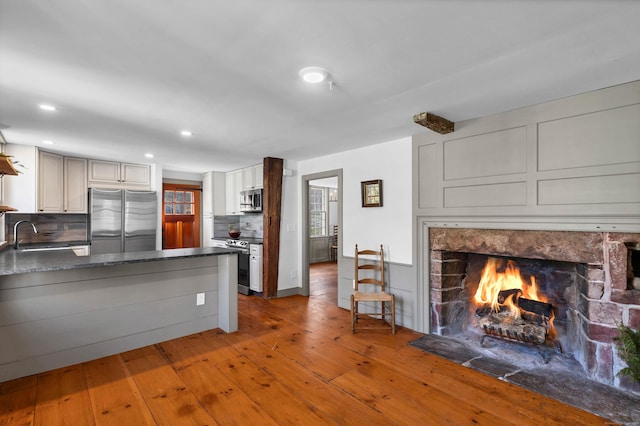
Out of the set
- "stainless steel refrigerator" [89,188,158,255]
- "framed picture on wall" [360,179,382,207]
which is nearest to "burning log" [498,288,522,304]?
Result: "framed picture on wall" [360,179,382,207]

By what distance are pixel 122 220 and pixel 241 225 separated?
88.1 inches

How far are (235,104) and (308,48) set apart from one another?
1156mm

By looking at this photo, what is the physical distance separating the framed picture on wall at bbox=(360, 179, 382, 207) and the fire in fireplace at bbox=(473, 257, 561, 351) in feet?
4.81

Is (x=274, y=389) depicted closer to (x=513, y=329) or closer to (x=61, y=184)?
(x=513, y=329)

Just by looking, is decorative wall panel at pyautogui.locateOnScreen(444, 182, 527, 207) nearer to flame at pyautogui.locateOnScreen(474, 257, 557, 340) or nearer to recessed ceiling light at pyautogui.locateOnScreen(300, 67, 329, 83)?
flame at pyautogui.locateOnScreen(474, 257, 557, 340)

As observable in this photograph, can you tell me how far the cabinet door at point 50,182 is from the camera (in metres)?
4.65

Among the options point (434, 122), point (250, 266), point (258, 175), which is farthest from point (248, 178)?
point (434, 122)

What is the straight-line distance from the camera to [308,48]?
1854 millimetres

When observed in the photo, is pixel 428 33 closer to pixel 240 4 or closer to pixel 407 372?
pixel 240 4

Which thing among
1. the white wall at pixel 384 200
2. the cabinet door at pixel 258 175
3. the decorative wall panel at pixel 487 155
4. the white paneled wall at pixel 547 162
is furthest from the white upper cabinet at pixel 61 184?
the decorative wall panel at pixel 487 155

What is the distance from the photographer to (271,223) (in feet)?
16.6

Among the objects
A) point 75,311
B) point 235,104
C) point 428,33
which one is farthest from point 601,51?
point 75,311

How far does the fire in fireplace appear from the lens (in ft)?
10.3

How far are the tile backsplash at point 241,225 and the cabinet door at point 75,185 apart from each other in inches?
91.0
